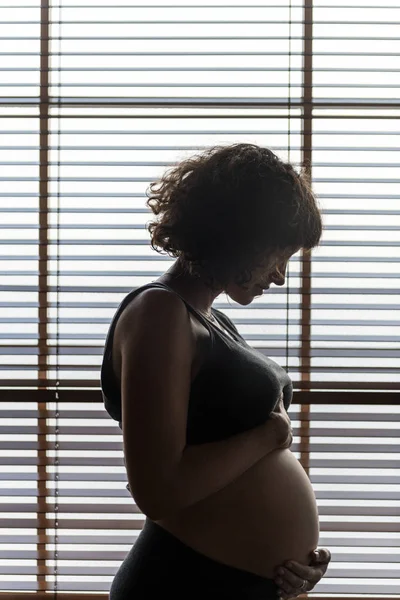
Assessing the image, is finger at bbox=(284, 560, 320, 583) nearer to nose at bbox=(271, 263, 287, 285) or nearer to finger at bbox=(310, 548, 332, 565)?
finger at bbox=(310, 548, 332, 565)

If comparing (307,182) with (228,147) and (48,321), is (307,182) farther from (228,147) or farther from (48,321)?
(48,321)

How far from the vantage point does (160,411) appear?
3.24 feet

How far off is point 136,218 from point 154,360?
94 cm

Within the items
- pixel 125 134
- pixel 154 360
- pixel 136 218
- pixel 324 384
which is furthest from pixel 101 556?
pixel 125 134

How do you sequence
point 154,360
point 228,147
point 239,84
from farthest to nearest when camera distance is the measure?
point 239,84
point 228,147
point 154,360

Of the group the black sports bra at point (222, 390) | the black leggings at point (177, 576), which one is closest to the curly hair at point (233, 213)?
the black sports bra at point (222, 390)

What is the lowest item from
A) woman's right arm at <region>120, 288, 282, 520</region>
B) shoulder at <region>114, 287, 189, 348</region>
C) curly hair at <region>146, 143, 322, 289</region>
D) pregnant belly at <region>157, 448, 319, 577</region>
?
pregnant belly at <region>157, 448, 319, 577</region>

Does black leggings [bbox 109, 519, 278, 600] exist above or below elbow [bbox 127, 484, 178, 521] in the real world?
below

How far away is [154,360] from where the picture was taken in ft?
3.27

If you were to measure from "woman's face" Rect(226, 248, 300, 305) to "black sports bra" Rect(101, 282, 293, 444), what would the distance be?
0.37 feet

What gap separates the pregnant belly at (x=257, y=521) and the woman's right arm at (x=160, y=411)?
12 cm

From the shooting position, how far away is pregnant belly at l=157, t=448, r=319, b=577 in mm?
1146

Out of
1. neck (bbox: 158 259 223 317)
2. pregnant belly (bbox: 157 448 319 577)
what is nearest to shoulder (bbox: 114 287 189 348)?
neck (bbox: 158 259 223 317)

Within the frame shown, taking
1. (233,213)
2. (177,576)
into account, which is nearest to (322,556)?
(177,576)
